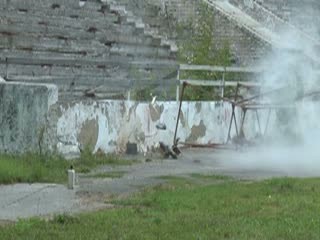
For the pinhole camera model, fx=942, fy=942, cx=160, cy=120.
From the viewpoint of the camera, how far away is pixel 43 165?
14203 mm

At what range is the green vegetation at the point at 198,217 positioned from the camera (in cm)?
899

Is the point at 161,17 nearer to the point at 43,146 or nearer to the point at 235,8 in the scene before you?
the point at 235,8

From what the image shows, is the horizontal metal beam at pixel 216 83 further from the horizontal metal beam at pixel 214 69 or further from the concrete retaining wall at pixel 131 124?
the concrete retaining wall at pixel 131 124

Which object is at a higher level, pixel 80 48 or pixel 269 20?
pixel 269 20

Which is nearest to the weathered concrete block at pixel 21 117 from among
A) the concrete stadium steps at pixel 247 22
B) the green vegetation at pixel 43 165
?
the green vegetation at pixel 43 165

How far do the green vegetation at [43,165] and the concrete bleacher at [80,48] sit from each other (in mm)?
2469

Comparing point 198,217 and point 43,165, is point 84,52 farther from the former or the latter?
point 198,217

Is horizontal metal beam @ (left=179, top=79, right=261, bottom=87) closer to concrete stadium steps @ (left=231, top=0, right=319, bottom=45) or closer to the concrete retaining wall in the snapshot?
the concrete retaining wall

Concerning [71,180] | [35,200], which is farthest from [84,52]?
[35,200]

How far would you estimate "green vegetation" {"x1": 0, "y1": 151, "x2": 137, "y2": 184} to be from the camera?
1306cm

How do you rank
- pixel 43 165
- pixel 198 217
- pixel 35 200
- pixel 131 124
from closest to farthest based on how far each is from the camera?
pixel 198 217, pixel 35 200, pixel 43 165, pixel 131 124

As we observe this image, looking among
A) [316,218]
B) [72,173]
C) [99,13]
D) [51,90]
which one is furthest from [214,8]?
[316,218]

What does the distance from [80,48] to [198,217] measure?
595 inches

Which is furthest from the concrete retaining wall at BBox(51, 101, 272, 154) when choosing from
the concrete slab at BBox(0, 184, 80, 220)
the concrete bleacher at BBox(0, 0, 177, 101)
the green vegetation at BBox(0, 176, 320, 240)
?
the green vegetation at BBox(0, 176, 320, 240)
